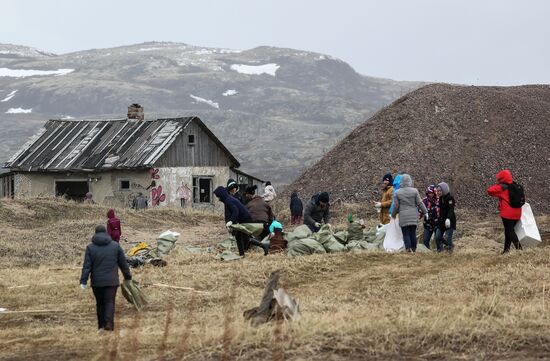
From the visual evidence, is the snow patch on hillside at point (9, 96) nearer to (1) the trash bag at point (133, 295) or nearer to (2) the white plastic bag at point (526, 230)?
(2) the white plastic bag at point (526, 230)

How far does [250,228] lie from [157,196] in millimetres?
24161

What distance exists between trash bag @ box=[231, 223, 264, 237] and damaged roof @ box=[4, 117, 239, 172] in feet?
76.3

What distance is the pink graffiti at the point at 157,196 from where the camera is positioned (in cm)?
4294

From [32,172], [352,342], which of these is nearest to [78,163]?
[32,172]

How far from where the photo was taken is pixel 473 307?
1127cm

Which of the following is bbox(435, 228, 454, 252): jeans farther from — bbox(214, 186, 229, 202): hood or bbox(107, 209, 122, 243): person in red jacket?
bbox(107, 209, 122, 243): person in red jacket

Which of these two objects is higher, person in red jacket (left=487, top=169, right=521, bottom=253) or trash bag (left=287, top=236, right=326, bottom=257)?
person in red jacket (left=487, top=169, right=521, bottom=253)

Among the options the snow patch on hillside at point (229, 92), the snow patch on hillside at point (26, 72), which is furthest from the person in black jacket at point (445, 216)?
the snow patch on hillside at point (26, 72)

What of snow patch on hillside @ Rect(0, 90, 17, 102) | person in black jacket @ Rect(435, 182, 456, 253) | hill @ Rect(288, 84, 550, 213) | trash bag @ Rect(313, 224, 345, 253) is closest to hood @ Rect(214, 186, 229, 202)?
trash bag @ Rect(313, 224, 345, 253)

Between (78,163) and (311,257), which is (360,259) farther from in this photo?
(78,163)

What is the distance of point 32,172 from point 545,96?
891 inches

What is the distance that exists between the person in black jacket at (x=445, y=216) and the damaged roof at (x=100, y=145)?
24.9 metres

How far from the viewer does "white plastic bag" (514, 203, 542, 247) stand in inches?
690

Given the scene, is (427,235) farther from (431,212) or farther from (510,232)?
(510,232)
